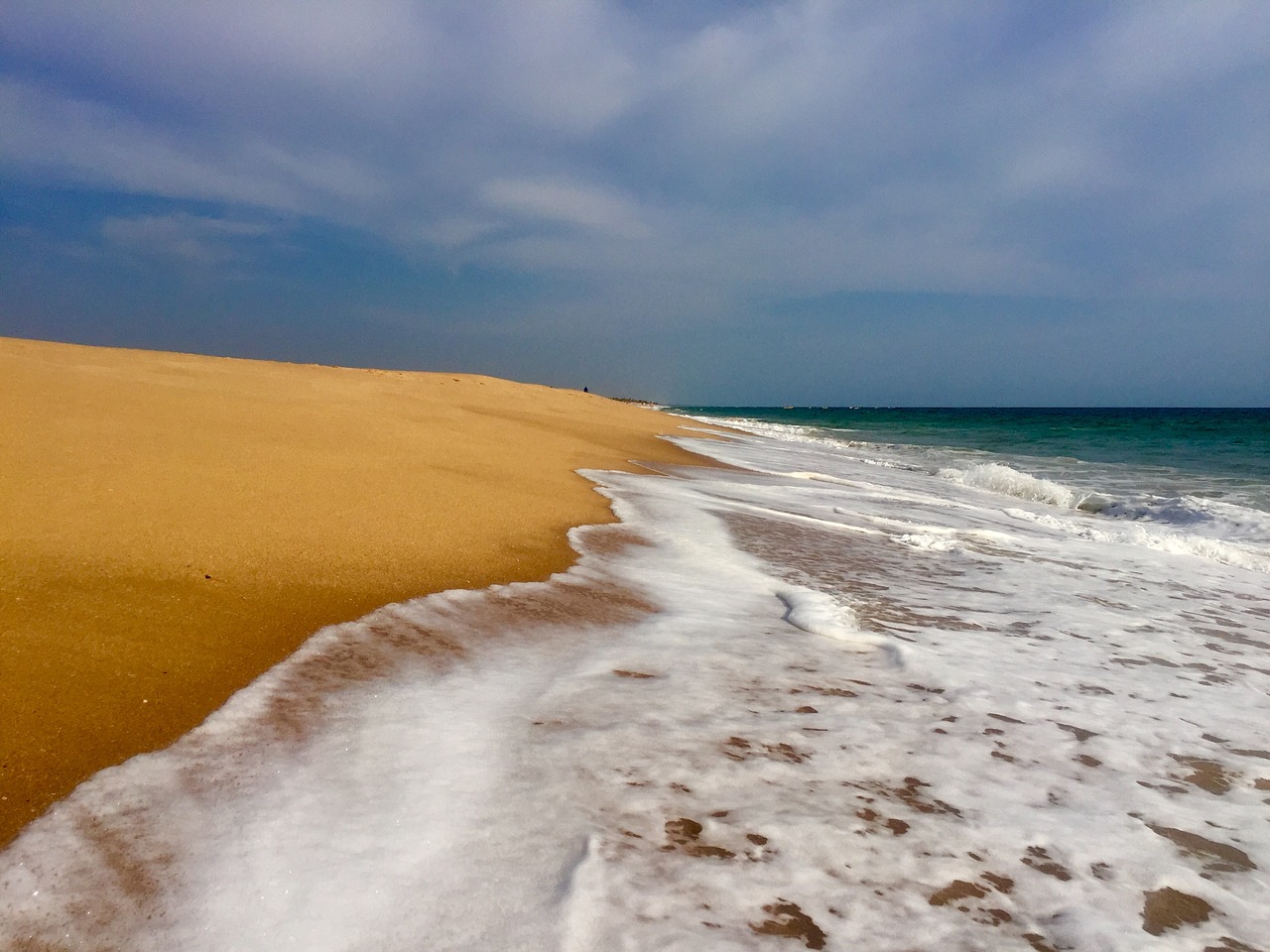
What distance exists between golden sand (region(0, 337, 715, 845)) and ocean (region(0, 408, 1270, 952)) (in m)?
0.22

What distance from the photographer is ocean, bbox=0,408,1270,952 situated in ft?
5.43

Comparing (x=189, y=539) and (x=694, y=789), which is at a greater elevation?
(x=189, y=539)

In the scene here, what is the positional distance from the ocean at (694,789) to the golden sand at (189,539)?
217 millimetres

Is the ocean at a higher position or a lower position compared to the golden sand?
lower

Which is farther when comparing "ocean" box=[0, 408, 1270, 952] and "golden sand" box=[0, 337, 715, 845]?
"golden sand" box=[0, 337, 715, 845]

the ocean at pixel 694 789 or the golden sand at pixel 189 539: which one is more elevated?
the golden sand at pixel 189 539

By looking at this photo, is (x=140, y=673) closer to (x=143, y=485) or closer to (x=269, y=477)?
(x=143, y=485)

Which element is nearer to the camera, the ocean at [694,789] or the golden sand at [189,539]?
the ocean at [694,789]

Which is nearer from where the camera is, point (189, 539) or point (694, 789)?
point (694, 789)

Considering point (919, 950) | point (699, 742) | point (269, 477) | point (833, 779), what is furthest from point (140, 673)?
point (269, 477)

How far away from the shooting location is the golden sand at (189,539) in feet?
7.63

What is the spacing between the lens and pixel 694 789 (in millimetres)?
2191

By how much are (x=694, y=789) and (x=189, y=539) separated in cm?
296

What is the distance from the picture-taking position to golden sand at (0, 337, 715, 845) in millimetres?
2324
